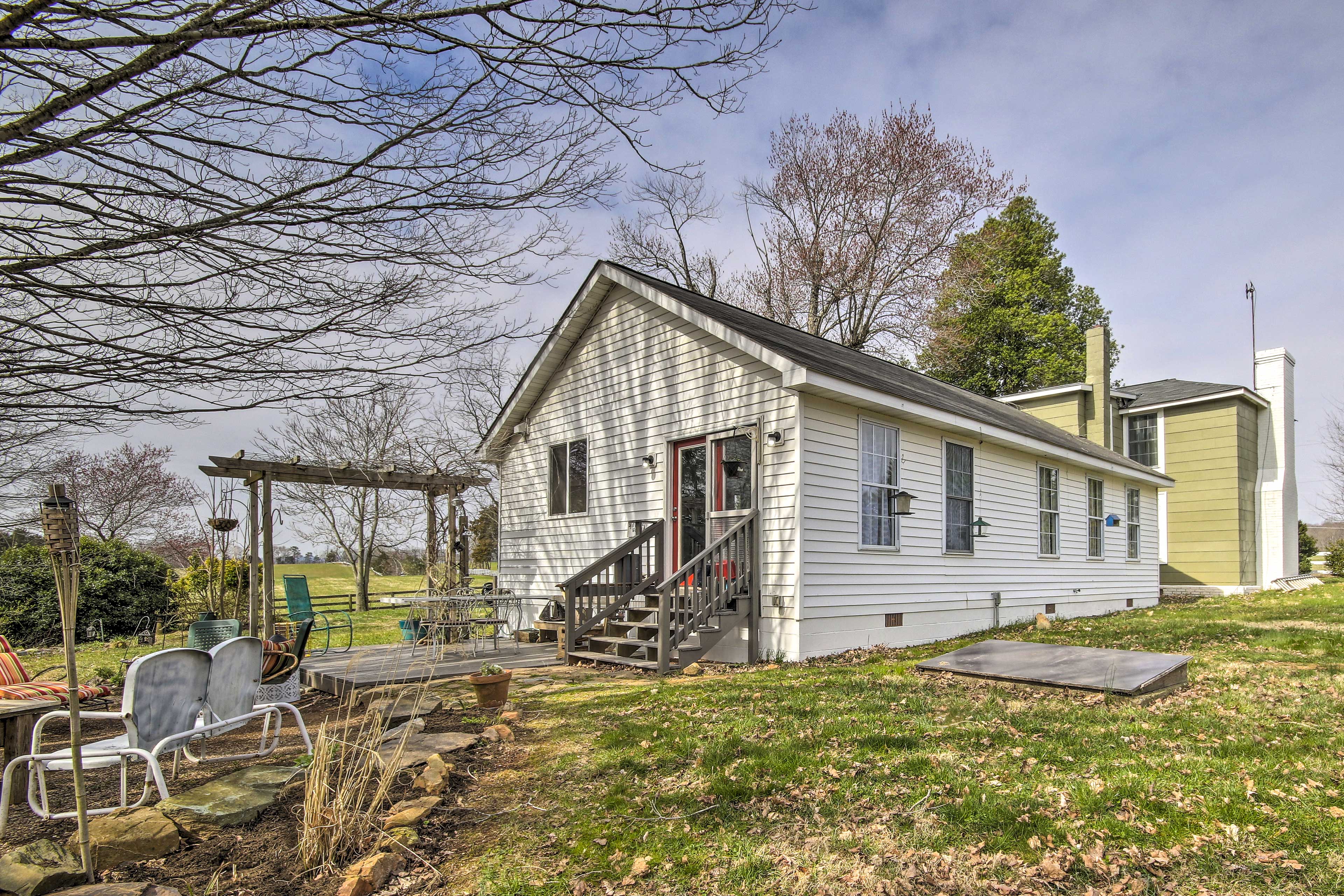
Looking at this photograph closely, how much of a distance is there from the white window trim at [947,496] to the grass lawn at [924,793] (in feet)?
15.2

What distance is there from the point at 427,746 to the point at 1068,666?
523 centimetres

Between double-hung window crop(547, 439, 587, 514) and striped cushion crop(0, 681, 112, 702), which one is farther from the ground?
double-hung window crop(547, 439, 587, 514)

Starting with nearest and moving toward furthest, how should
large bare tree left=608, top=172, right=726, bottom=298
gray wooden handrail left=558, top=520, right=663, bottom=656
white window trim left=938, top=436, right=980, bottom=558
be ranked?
gray wooden handrail left=558, top=520, right=663, bottom=656 < white window trim left=938, top=436, right=980, bottom=558 < large bare tree left=608, top=172, right=726, bottom=298

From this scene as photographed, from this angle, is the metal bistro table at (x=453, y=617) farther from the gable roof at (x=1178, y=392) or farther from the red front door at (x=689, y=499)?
the gable roof at (x=1178, y=392)

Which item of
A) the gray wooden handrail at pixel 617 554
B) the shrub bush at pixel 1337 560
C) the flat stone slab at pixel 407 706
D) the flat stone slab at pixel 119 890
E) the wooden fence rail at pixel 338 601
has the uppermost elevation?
the gray wooden handrail at pixel 617 554

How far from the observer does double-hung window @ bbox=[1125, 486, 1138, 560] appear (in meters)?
17.0

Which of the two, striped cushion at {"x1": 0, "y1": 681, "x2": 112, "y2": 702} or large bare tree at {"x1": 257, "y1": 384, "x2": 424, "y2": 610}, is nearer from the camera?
striped cushion at {"x1": 0, "y1": 681, "x2": 112, "y2": 702}

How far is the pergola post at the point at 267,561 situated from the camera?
981 cm

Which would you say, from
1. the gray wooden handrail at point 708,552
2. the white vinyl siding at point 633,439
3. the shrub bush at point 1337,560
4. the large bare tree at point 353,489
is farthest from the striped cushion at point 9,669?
the shrub bush at point 1337,560

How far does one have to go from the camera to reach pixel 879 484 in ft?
32.3

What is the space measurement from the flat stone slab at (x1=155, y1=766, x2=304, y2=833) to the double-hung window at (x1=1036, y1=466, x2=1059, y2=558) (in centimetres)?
1285

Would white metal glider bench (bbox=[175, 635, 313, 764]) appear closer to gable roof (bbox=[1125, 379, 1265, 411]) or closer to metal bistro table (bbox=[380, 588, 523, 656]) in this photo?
metal bistro table (bbox=[380, 588, 523, 656])

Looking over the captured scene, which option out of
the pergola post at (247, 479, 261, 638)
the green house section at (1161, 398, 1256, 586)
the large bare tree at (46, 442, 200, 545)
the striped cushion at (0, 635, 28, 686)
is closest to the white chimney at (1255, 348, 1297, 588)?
the green house section at (1161, 398, 1256, 586)

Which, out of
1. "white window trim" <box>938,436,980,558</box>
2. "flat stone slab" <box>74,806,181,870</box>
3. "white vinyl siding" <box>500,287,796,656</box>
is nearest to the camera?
"flat stone slab" <box>74,806,181,870</box>
